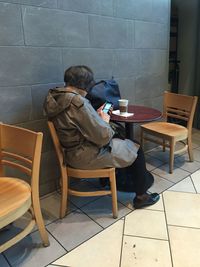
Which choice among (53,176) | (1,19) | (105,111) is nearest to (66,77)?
(105,111)

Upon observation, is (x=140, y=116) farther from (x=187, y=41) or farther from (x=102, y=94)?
(x=187, y=41)

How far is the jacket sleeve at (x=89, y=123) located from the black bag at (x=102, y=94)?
1.37ft

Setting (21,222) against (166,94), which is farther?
(166,94)

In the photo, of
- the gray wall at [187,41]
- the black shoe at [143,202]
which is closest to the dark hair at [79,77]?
the black shoe at [143,202]

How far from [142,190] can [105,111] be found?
0.70 meters

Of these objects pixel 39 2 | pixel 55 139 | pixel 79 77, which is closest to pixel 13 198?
pixel 55 139

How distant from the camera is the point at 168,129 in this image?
266cm

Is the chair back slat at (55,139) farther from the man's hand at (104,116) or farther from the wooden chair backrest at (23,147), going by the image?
the man's hand at (104,116)

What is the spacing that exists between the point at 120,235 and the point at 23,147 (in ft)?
2.98

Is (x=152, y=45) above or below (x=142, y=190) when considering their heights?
above

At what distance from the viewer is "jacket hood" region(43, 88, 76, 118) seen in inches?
63.7

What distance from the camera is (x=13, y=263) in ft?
5.07

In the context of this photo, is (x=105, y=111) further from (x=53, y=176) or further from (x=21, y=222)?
(x=21, y=222)

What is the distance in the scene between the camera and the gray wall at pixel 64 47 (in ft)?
5.99
